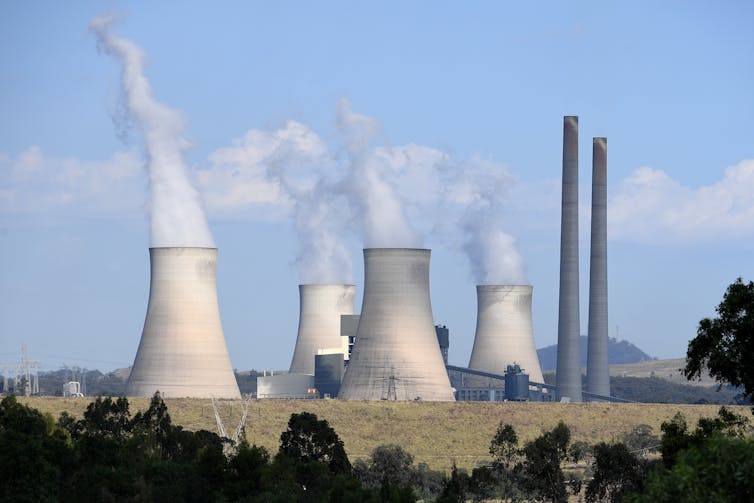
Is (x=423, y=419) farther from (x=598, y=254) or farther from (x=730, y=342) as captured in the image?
(x=730, y=342)

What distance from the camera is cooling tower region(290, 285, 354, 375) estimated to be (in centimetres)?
6900

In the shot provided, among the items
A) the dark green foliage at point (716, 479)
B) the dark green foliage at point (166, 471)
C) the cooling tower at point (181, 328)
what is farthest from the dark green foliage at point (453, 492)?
the cooling tower at point (181, 328)

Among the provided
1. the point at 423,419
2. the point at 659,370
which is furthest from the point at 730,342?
the point at 659,370

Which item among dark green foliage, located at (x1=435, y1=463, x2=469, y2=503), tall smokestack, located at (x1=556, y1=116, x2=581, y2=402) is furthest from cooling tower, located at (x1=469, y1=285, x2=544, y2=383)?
dark green foliage, located at (x1=435, y1=463, x2=469, y2=503)

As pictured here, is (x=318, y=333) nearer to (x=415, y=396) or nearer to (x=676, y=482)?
(x=415, y=396)

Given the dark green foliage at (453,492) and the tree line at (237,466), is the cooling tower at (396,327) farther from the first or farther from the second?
the dark green foliage at (453,492)

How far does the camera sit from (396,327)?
2021 inches

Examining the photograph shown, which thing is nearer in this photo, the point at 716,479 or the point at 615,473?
the point at 716,479

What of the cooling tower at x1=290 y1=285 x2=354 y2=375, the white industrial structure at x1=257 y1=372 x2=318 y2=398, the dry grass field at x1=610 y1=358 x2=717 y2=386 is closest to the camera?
the cooling tower at x1=290 y1=285 x2=354 y2=375

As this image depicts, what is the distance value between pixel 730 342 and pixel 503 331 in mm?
48134

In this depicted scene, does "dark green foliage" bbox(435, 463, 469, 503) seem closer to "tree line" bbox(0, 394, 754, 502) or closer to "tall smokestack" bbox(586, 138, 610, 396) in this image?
"tree line" bbox(0, 394, 754, 502)

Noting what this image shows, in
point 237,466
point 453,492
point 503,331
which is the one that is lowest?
point 453,492

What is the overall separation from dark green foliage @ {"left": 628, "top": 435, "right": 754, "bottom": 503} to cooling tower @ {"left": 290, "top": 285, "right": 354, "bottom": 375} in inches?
2109

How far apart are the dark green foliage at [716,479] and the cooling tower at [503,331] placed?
5179 centimetres
